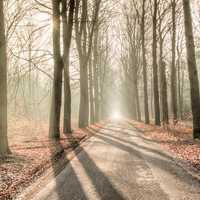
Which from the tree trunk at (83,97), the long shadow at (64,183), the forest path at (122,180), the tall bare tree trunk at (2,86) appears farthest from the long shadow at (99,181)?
the tree trunk at (83,97)

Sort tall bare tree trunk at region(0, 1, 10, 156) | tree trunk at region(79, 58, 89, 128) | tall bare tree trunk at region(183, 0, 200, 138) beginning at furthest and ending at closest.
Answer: tree trunk at region(79, 58, 89, 128) → tall bare tree trunk at region(183, 0, 200, 138) → tall bare tree trunk at region(0, 1, 10, 156)

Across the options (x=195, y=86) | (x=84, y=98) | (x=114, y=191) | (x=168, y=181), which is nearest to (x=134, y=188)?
(x=114, y=191)

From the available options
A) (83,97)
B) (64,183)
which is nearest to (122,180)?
(64,183)

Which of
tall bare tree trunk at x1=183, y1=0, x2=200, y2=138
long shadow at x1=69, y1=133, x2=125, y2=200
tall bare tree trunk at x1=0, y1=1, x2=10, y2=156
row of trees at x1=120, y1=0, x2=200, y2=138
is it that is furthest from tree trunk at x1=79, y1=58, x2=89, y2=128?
long shadow at x1=69, y1=133, x2=125, y2=200

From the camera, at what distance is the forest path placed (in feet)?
20.9

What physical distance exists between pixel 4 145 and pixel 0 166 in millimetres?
2092

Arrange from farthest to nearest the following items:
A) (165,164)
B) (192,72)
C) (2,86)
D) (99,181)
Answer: (192,72) → (2,86) → (165,164) → (99,181)

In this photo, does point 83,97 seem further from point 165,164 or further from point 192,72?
point 165,164

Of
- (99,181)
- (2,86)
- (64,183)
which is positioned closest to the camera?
(64,183)

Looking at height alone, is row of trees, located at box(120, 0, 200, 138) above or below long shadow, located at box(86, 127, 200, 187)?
above

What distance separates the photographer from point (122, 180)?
771cm

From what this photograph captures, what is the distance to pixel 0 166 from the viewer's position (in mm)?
9297

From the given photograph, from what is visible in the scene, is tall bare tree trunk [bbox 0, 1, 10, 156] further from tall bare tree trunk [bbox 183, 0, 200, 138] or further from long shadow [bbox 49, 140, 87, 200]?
tall bare tree trunk [bbox 183, 0, 200, 138]

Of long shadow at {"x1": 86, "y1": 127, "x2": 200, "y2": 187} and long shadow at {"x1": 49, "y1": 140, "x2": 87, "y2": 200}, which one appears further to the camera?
long shadow at {"x1": 86, "y1": 127, "x2": 200, "y2": 187}
